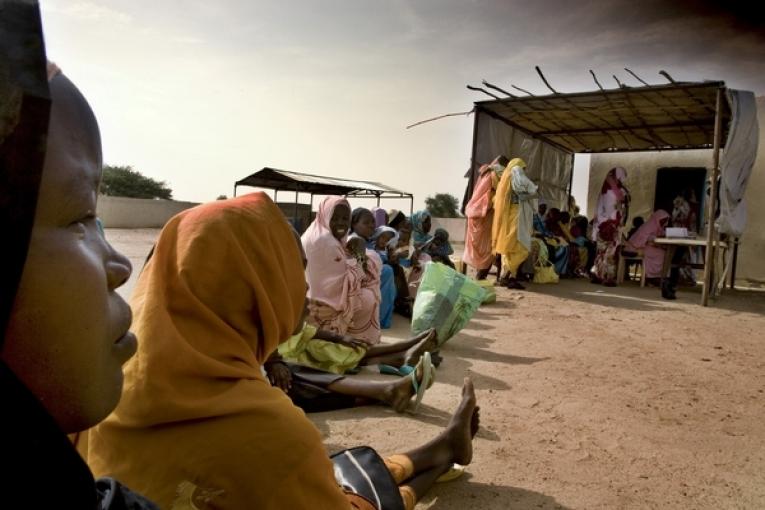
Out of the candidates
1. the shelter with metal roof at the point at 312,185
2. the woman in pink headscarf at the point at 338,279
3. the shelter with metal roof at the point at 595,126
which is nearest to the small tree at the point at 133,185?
the shelter with metal roof at the point at 312,185

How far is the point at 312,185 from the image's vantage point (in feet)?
51.3

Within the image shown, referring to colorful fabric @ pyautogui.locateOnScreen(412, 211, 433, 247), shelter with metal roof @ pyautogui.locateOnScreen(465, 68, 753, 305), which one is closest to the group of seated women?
colorful fabric @ pyautogui.locateOnScreen(412, 211, 433, 247)

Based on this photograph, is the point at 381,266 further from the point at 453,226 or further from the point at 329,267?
the point at 453,226

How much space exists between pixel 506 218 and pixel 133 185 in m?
27.9

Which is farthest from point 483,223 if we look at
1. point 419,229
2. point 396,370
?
point 396,370

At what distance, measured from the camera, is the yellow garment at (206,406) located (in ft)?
3.44

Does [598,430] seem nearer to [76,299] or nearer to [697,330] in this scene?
[76,299]

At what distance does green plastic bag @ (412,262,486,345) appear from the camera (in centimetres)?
423

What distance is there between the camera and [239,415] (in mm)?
1064

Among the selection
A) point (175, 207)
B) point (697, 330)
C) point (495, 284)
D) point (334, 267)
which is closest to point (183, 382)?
point (334, 267)

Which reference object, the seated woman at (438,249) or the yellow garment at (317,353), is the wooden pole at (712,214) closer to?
the seated woman at (438,249)

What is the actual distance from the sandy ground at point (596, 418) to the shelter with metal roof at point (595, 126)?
144 inches

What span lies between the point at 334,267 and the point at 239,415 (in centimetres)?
292

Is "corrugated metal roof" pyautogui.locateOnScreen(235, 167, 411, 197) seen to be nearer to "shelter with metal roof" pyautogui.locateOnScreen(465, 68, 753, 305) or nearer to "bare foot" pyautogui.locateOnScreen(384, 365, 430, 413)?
"shelter with metal roof" pyautogui.locateOnScreen(465, 68, 753, 305)
